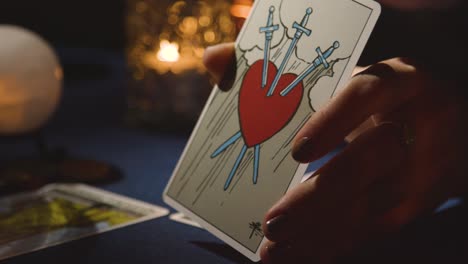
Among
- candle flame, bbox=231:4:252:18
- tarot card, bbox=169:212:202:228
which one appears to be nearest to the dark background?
candle flame, bbox=231:4:252:18

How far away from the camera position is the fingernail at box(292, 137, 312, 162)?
54 centimetres

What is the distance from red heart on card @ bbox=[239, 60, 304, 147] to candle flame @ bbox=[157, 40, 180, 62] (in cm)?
78

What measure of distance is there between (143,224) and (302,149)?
0.34 metres

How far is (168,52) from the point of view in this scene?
58.2 inches

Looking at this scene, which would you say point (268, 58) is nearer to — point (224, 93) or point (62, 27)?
point (224, 93)

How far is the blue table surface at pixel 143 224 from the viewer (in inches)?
26.4

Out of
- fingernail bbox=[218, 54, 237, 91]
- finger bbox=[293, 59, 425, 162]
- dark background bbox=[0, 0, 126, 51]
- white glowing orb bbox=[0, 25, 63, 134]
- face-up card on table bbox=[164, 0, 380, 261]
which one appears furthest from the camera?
dark background bbox=[0, 0, 126, 51]

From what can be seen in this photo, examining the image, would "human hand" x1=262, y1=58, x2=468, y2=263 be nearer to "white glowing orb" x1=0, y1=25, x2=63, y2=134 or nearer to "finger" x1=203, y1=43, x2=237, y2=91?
"finger" x1=203, y1=43, x2=237, y2=91

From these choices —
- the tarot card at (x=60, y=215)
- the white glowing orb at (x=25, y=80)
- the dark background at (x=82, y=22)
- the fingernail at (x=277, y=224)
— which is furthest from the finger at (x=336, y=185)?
the dark background at (x=82, y=22)

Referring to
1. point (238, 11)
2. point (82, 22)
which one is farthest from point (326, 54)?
point (82, 22)

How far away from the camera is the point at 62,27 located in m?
3.37

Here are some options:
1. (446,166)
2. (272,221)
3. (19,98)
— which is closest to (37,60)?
(19,98)

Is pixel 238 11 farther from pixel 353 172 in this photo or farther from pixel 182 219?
pixel 353 172

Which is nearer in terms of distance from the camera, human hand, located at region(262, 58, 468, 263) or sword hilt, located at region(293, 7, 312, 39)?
human hand, located at region(262, 58, 468, 263)
